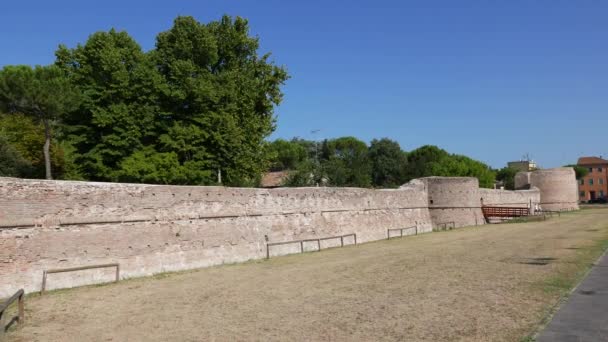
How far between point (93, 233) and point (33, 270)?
5.17 feet

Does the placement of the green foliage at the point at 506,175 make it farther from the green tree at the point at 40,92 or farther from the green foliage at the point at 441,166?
the green tree at the point at 40,92

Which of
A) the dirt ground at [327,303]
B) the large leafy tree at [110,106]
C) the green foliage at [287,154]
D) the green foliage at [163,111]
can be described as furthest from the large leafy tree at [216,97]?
the green foliage at [287,154]

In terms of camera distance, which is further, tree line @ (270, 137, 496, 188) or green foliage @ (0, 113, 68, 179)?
tree line @ (270, 137, 496, 188)

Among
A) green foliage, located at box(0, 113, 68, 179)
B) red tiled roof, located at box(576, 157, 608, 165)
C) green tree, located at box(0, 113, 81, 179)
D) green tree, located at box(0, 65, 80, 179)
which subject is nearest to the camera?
green tree, located at box(0, 65, 80, 179)

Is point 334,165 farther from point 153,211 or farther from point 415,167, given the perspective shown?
point 153,211

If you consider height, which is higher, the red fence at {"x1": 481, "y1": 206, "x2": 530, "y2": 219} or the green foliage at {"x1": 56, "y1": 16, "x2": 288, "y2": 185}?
the green foliage at {"x1": 56, "y1": 16, "x2": 288, "y2": 185}

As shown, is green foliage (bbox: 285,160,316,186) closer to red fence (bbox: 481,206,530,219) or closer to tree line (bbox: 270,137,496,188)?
tree line (bbox: 270,137,496,188)

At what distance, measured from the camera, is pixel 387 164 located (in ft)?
200

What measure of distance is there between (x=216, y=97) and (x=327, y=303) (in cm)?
1930

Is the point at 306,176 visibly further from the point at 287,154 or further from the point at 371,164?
the point at 287,154

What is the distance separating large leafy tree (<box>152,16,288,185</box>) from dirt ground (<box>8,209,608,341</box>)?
13472 millimetres

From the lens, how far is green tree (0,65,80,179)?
23031 millimetres

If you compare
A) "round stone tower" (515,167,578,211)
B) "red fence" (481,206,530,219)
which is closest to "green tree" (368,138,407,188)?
"round stone tower" (515,167,578,211)

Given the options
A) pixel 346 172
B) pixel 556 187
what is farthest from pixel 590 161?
pixel 346 172
